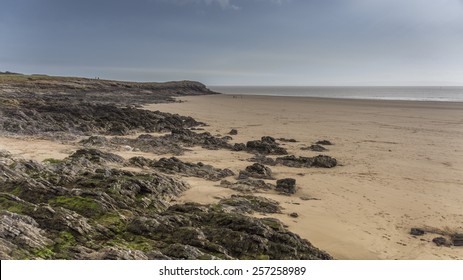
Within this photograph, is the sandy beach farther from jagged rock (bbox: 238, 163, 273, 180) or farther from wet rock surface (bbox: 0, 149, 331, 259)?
wet rock surface (bbox: 0, 149, 331, 259)

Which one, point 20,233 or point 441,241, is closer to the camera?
point 20,233

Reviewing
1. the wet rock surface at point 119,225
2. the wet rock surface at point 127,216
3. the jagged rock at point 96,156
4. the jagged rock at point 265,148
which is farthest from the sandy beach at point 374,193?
the jagged rock at point 96,156

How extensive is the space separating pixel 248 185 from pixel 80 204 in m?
7.71

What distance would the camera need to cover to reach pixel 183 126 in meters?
35.2

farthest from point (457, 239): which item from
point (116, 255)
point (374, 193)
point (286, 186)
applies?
point (116, 255)

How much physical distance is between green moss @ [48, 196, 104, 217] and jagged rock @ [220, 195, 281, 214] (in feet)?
15.8

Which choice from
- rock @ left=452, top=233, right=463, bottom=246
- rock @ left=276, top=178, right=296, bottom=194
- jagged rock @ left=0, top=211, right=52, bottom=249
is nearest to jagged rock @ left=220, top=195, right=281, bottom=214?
rock @ left=276, top=178, right=296, bottom=194

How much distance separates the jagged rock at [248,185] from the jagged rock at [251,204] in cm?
127

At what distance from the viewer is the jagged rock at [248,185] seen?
15.1 m

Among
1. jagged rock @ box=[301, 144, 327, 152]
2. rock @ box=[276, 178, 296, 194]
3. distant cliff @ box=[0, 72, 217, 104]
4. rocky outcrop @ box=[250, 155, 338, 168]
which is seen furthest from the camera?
distant cliff @ box=[0, 72, 217, 104]

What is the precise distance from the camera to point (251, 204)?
1298cm

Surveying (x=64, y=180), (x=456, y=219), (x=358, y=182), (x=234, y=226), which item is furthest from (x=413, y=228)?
(x=64, y=180)

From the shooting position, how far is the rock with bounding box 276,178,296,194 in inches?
594

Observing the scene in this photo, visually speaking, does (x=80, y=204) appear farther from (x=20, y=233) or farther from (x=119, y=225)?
(x=20, y=233)
